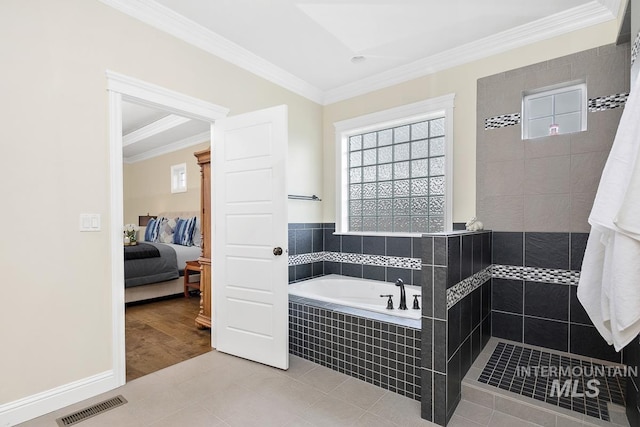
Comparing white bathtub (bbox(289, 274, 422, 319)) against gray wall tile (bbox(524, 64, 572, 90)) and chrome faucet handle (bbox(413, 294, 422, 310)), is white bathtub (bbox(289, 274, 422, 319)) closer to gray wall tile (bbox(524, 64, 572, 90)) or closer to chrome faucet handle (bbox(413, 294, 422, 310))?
chrome faucet handle (bbox(413, 294, 422, 310))

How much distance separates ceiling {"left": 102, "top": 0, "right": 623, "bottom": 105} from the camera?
2.27m

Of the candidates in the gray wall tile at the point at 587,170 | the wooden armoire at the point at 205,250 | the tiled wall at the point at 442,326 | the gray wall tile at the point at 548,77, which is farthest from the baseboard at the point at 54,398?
the gray wall tile at the point at 548,77

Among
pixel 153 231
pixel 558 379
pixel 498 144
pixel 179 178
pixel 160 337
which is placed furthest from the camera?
pixel 179 178

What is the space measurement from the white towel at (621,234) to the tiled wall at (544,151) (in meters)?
1.32

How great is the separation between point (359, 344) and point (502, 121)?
86.7 inches

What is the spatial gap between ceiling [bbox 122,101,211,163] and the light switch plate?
2799 millimetres

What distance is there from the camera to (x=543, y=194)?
2.48 meters

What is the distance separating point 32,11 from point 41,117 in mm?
602

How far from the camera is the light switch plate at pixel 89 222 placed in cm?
199

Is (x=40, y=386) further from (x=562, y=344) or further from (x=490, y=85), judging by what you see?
(x=490, y=85)

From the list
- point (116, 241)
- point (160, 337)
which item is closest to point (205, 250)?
point (160, 337)

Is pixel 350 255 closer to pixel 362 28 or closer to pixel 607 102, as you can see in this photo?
pixel 362 28

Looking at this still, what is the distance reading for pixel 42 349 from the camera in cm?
183

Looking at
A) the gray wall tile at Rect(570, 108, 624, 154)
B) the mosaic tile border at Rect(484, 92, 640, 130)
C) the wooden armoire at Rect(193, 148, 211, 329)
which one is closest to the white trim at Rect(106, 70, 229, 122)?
the wooden armoire at Rect(193, 148, 211, 329)
